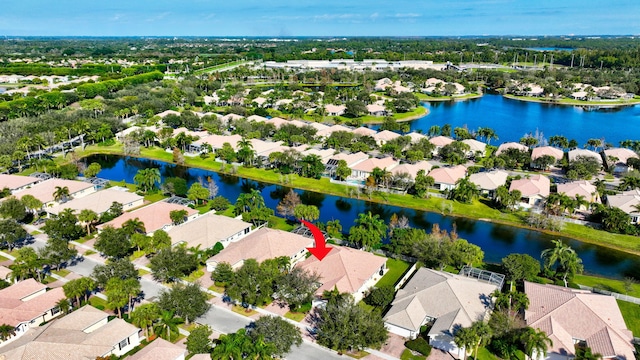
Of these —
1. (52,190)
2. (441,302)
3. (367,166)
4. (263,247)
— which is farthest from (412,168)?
(52,190)

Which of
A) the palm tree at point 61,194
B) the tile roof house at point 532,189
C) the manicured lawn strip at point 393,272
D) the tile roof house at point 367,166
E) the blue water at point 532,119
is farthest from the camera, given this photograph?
the blue water at point 532,119

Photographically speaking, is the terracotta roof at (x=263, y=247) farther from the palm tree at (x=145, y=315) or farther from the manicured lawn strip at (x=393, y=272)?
the palm tree at (x=145, y=315)

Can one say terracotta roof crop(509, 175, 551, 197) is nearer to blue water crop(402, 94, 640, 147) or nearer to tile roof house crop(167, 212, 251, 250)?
blue water crop(402, 94, 640, 147)

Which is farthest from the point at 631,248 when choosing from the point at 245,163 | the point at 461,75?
the point at 461,75

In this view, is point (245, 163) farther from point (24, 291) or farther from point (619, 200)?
point (619, 200)

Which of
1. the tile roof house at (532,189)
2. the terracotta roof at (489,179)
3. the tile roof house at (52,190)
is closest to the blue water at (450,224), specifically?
the tile roof house at (532,189)
